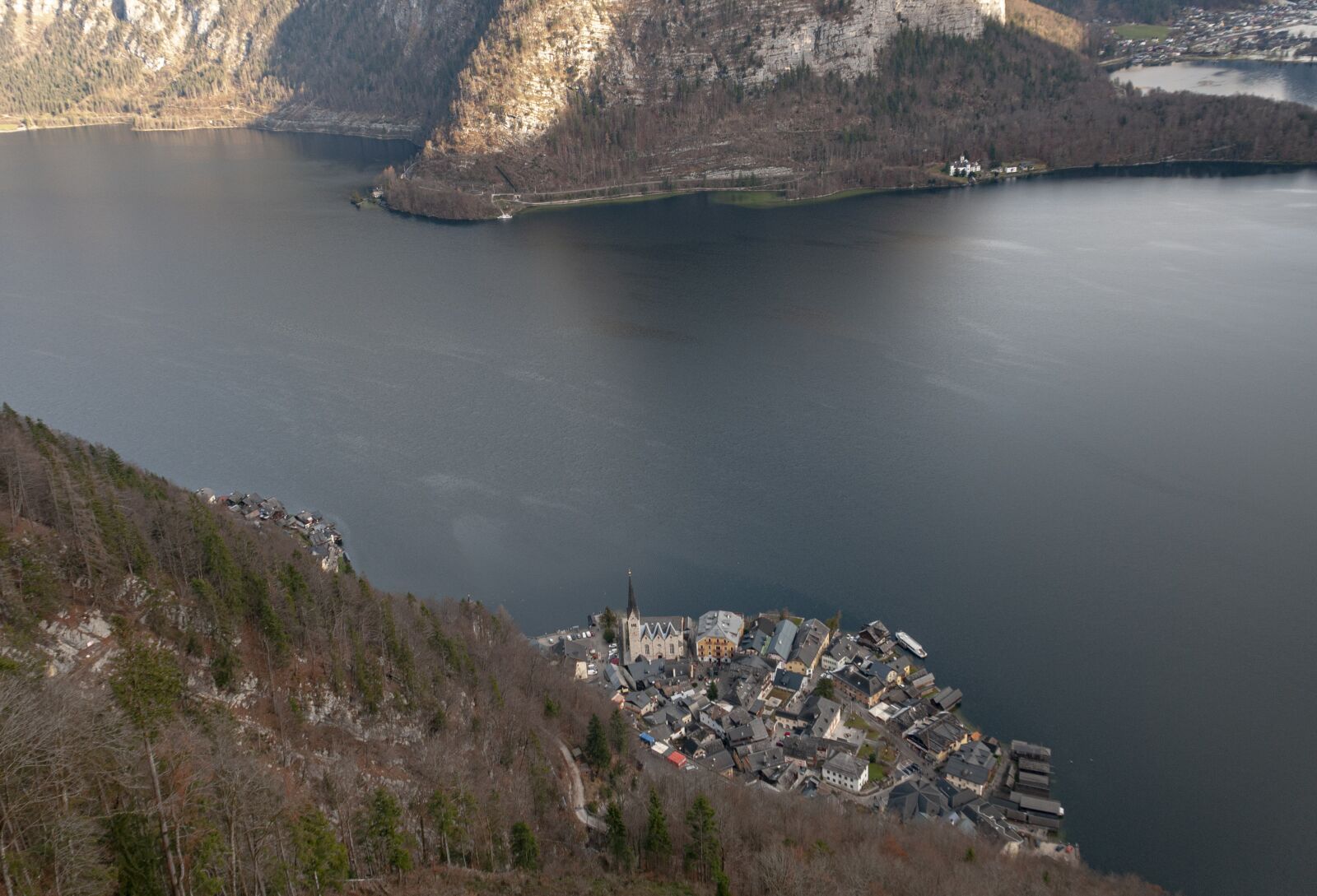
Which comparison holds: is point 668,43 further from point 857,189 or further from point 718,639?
point 718,639

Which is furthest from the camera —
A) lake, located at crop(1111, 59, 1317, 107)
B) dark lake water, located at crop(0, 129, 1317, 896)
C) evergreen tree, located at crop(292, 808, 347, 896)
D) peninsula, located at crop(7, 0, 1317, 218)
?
lake, located at crop(1111, 59, 1317, 107)

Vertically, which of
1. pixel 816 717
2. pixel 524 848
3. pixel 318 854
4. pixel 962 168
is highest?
pixel 962 168

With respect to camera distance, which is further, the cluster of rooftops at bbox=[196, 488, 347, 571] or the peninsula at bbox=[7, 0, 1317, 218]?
the peninsula at bbox=[7, 0, 1317, 218]

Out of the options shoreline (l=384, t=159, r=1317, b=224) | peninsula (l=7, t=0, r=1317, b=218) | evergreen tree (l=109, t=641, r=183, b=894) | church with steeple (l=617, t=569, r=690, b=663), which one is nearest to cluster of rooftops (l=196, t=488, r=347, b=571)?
church with steeple (l=617, t=569, r=690, b=663)

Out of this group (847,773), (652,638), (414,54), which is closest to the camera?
(847,773)

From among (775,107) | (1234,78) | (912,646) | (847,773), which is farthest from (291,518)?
(1234,78)

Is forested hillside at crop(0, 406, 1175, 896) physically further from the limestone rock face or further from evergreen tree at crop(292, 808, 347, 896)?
the limestone rock face

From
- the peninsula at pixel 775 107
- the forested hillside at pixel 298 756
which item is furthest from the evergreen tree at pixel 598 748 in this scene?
the peninsula at pixel 775 107
